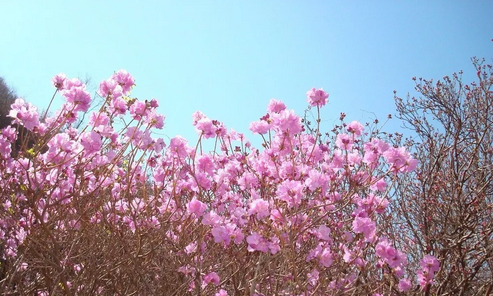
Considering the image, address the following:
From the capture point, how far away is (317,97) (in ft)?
10.7

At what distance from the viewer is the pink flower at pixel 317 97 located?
325 centimetres

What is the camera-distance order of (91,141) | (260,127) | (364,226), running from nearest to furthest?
(91,141) → (260,127) → (364,226)

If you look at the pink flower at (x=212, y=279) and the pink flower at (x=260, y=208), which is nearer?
the pink flower at (x=260, y=208)

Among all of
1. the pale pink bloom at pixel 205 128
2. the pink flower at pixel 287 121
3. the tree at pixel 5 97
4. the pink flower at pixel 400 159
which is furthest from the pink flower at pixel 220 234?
the tree at pixel 5 97

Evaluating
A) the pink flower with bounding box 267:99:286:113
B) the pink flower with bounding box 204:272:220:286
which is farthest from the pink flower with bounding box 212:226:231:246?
the pink flower with bounding box 267:99:286:113

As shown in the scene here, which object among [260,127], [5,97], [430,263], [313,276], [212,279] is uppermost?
[5,97]

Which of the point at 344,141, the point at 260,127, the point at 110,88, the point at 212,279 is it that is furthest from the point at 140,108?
the point at 344,141

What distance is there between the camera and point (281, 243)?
9.81ft

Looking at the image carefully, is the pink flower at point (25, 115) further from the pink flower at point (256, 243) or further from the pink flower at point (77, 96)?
the pink flower at point (256, 243)

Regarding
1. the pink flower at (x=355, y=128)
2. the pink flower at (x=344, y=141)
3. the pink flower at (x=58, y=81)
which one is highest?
the pink flower at (x=355, y=128)

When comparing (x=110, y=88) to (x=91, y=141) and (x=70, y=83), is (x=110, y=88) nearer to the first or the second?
(x=70, y=83)

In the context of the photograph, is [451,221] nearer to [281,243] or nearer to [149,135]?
[281,243]

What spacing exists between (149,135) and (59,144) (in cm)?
61

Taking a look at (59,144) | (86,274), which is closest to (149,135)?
(59,144)
